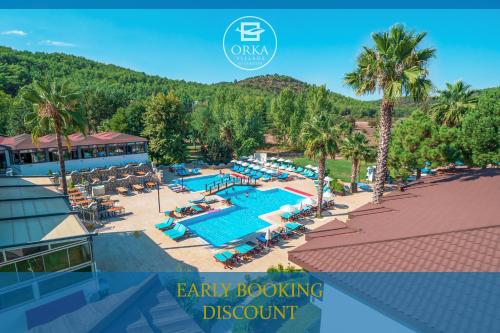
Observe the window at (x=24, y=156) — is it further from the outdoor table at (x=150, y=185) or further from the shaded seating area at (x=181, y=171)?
the shaded seating area at (x=181, y=171)

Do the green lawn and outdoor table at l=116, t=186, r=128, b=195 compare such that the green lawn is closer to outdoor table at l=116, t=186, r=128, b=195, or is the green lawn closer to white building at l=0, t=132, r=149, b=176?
outdoor table at l=116, t=186, r=128, b=195

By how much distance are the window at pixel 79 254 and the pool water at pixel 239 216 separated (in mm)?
8315

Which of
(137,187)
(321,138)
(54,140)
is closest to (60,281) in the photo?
(321,138)

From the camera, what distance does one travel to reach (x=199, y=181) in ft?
113

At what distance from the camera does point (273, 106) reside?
2287 inches

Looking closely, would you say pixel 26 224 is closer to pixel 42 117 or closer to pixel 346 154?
pixel 42 117

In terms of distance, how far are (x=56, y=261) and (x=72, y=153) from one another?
2356 centimetres

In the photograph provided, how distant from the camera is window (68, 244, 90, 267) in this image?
11000mm

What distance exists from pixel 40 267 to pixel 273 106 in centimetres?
5187

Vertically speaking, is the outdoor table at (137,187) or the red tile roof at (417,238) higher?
the red tile roof at (417,238)

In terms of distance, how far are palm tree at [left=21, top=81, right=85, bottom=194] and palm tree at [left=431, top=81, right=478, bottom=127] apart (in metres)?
27.0

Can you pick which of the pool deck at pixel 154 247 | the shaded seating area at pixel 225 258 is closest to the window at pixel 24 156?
the pool deck at pixel 154 247

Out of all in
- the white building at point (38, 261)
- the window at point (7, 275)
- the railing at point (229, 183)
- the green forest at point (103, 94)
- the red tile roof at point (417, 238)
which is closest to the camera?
the red tile roof at point (417, 238)

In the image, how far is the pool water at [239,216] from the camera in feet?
67.2
